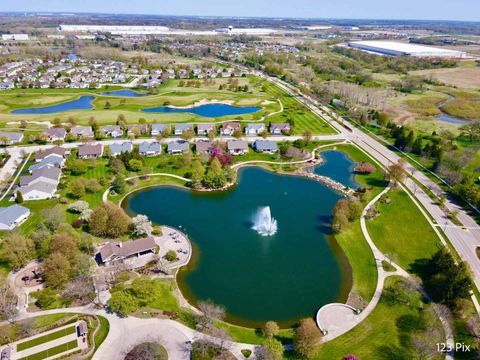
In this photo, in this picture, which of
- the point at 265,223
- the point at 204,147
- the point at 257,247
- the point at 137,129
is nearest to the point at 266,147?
the point at 204,147

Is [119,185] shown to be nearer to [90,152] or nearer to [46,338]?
[90,152]

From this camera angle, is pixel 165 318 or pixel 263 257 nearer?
pixel 165 318

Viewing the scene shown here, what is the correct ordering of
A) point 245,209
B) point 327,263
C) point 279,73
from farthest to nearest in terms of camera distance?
point 279,73
point 245,209
point 327,263

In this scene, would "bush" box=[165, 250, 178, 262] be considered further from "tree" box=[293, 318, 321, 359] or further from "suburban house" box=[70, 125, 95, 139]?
"suburban house" box=[70, 125, 95, 139]

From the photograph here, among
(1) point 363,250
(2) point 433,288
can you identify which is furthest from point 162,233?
(2) point 433,288

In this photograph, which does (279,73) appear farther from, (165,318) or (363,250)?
(165,318)

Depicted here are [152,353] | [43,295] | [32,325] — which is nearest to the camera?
[152,353]

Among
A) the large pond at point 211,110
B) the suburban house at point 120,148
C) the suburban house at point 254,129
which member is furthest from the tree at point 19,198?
the large pond at point 211,110
